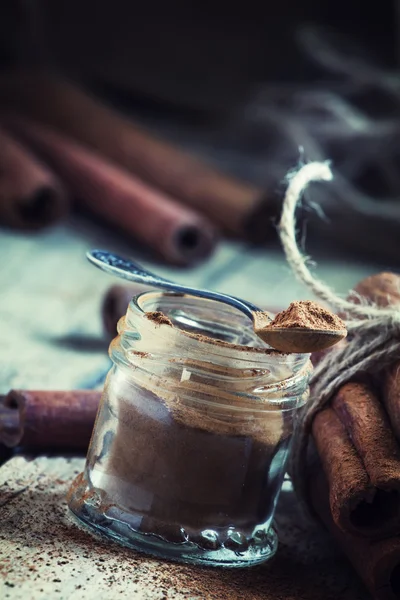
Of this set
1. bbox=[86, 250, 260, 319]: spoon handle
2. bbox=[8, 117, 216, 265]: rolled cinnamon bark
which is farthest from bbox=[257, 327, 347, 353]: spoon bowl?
bbox=[8, 117, 216, 265]: rolled cinnamon bark

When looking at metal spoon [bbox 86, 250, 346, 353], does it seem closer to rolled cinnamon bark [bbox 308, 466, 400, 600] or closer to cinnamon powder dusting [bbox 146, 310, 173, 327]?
cinnamon powder dusting [bbox 146, 310, 173, 327]

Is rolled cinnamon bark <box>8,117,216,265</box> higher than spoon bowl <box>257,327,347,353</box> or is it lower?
lower

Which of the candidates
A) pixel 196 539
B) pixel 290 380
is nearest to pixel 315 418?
pixel 290 380

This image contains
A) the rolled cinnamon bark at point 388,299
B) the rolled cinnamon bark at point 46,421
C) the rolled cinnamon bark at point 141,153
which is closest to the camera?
the rolled cinnamon bark at point 388,299

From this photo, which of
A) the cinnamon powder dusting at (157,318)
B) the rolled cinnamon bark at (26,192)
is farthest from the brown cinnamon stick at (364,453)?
the rolled cinnamon bark at (26,192)

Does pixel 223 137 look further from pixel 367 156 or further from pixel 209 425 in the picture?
pixel 209 425

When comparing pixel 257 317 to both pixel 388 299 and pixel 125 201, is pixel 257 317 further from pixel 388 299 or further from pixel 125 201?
pixel 125 201

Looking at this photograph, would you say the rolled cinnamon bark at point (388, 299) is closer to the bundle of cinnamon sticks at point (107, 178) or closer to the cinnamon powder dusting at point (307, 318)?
the cinnamon powder dusting at point (307, 318)
